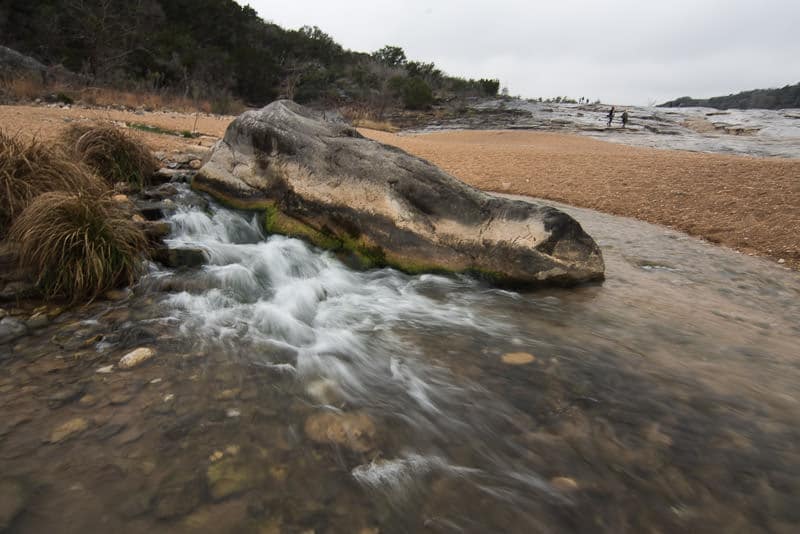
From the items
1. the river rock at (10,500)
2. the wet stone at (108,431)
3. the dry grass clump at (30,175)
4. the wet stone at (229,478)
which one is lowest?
the wet stone at (229,478)

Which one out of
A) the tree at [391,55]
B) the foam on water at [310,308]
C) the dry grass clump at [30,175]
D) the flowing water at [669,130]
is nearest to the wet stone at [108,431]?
the foam on water at [310,308]

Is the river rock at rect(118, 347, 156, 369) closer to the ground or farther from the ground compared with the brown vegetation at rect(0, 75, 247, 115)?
closer to the ground

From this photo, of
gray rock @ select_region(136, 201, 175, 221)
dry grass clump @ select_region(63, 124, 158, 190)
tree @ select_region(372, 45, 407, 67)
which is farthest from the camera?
tree @ select_region(372, 45, 407, 67)

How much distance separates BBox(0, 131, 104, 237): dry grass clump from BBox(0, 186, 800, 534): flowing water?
1.10m

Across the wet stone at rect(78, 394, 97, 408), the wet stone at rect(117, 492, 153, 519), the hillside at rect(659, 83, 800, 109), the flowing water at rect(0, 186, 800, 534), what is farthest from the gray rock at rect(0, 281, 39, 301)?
the hillside at rect(659, 83, 800, 109)

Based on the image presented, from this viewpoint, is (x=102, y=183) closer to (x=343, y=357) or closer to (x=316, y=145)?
(x=316, y=145)

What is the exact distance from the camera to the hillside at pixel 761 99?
50.8 m

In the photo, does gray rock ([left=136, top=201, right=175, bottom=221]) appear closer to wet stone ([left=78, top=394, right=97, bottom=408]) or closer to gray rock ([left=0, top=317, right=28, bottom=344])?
gray rock ([left=0, top=317, right=28, bottom=344])

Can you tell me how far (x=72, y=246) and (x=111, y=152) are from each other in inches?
111

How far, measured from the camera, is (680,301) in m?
3.94

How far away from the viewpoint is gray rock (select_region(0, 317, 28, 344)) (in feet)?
8.87

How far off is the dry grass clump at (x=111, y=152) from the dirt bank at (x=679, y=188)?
631 cm

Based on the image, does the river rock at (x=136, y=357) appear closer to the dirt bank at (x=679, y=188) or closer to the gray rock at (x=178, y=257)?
the gray rock at (x=178, y=257)

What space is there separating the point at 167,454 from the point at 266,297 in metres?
2.01
